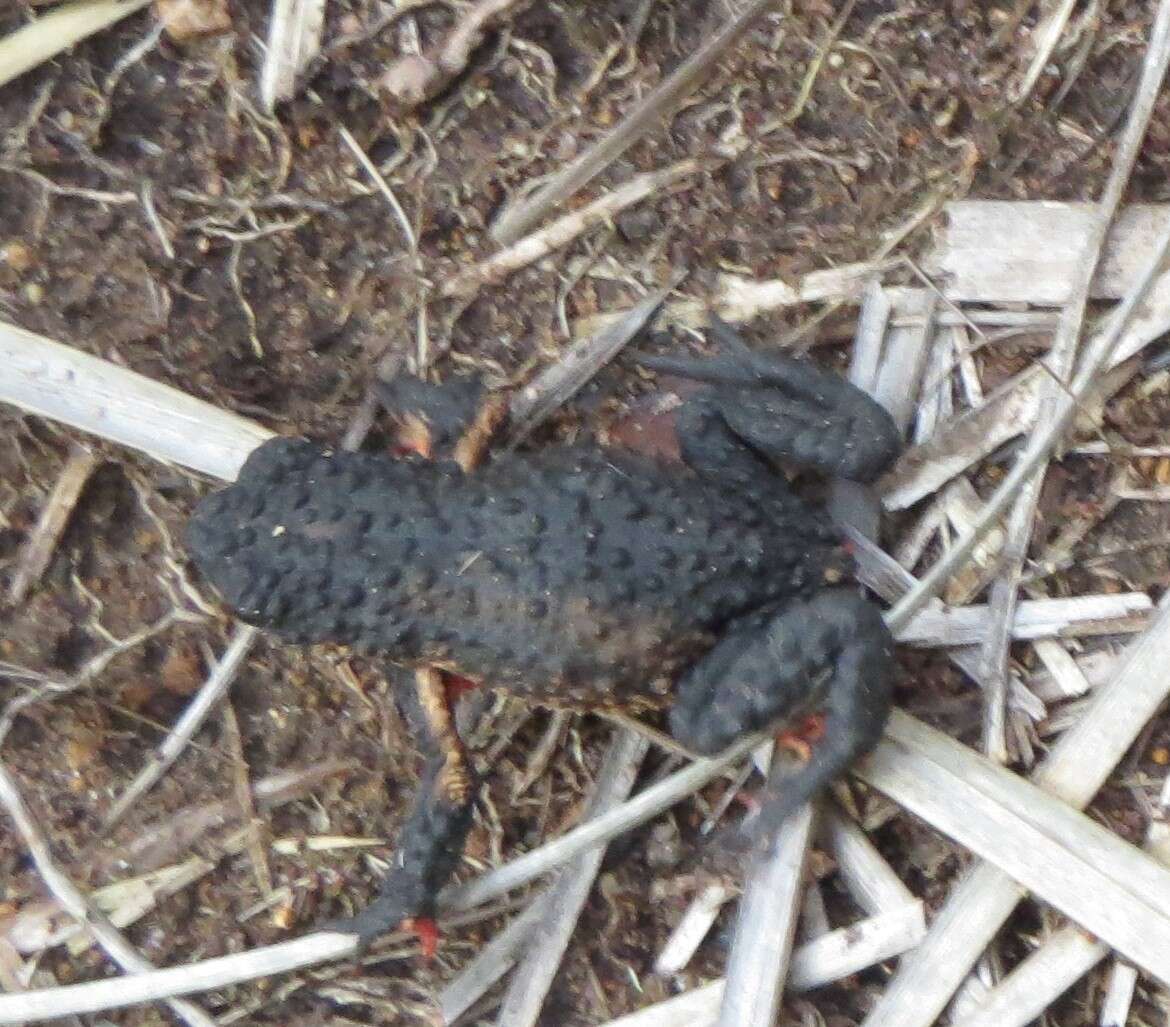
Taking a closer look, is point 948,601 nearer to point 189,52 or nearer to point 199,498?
point 199,498

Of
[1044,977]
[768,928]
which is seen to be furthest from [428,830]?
[1044,977]

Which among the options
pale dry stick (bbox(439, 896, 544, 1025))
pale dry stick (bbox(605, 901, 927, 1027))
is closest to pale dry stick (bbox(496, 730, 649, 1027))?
pale dry stick (bbox(439, 896, 544, 1025))

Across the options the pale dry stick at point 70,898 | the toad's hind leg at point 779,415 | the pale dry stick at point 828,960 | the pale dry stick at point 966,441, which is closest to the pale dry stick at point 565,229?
the toad's hind leg at point 779,415

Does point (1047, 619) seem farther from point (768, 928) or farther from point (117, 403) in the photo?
point (117, 403)

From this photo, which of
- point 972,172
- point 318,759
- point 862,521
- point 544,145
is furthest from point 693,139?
point 318,759

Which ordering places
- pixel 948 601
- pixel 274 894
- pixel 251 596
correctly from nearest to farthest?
pixel 251 596
pixel 948 601
pixel 274 894

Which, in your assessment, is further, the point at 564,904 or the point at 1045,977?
the point at 564,904
